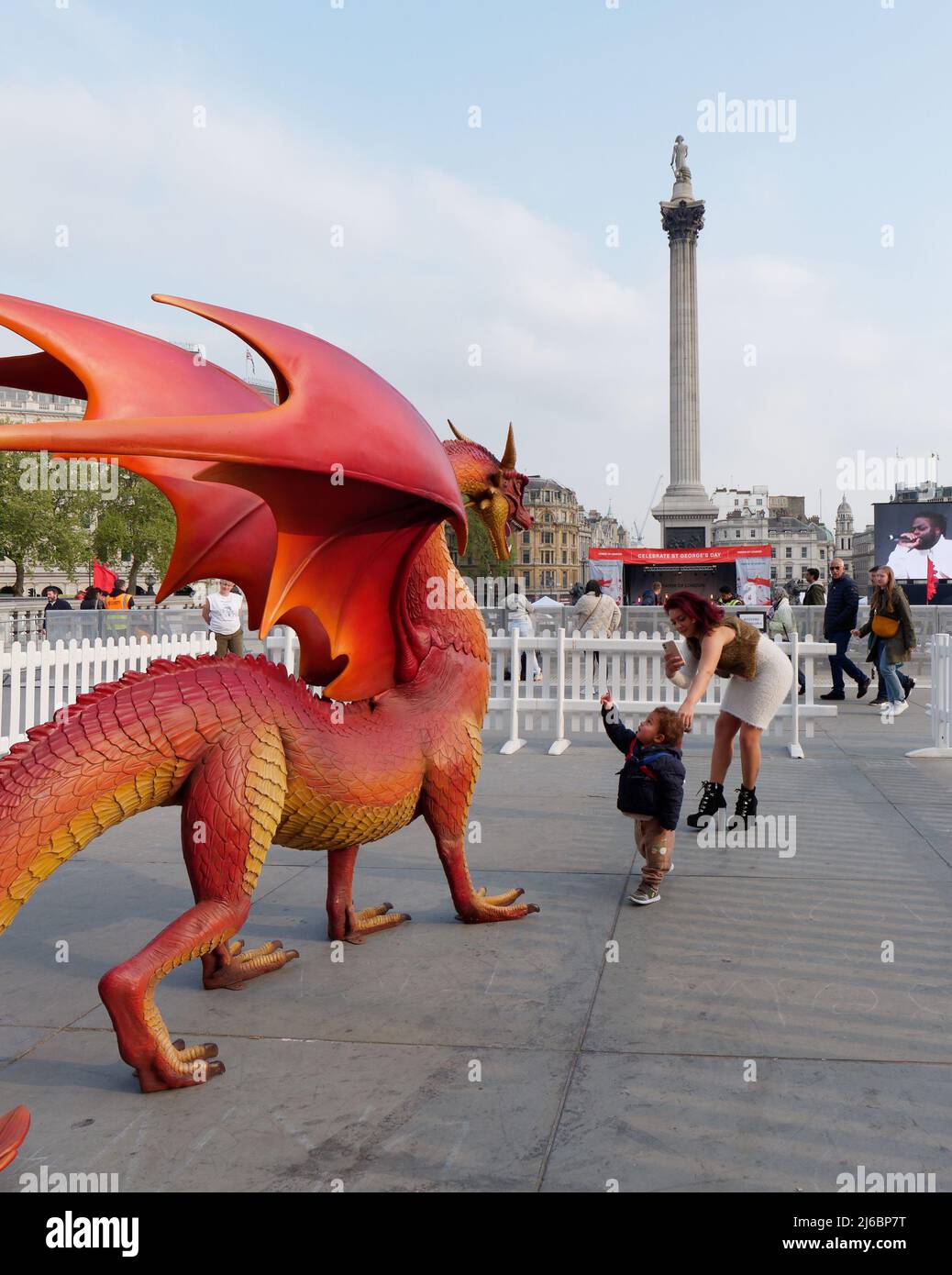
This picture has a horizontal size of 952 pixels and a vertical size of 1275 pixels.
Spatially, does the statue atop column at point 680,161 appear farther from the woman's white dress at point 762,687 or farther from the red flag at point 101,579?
the woman's white dress at point 762,687

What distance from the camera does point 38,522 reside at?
147ft

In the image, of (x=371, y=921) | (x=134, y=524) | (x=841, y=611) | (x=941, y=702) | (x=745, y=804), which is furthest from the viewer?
(x=134, y=524)

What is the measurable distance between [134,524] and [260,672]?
5603cm

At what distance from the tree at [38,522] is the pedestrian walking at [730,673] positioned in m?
42.2

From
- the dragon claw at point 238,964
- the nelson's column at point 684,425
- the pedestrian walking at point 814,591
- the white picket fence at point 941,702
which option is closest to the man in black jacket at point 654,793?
the dragon claw at point 238,964

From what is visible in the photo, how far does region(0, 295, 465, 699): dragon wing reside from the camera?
8.73 ft

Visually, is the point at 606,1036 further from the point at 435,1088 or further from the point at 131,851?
the point at 131,851

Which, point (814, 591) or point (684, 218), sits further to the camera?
point (684, 218)

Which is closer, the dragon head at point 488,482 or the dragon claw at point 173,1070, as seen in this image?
the dragon claw at point 173,1070

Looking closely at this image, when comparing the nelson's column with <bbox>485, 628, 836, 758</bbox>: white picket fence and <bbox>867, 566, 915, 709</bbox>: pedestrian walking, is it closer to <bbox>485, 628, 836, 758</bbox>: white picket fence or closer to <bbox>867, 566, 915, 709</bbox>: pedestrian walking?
<bbox>867, 566, 915, 709</bbox>: pedestrian walking

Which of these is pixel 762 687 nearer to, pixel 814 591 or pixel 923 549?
pixel 814 591

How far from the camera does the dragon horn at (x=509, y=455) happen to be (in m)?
4.36

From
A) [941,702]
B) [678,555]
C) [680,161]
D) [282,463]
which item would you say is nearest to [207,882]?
[282,463]

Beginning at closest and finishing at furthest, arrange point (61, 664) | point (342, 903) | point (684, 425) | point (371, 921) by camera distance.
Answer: point (342, 903), point (371, 921), point (61, 664), point (684, 425)
